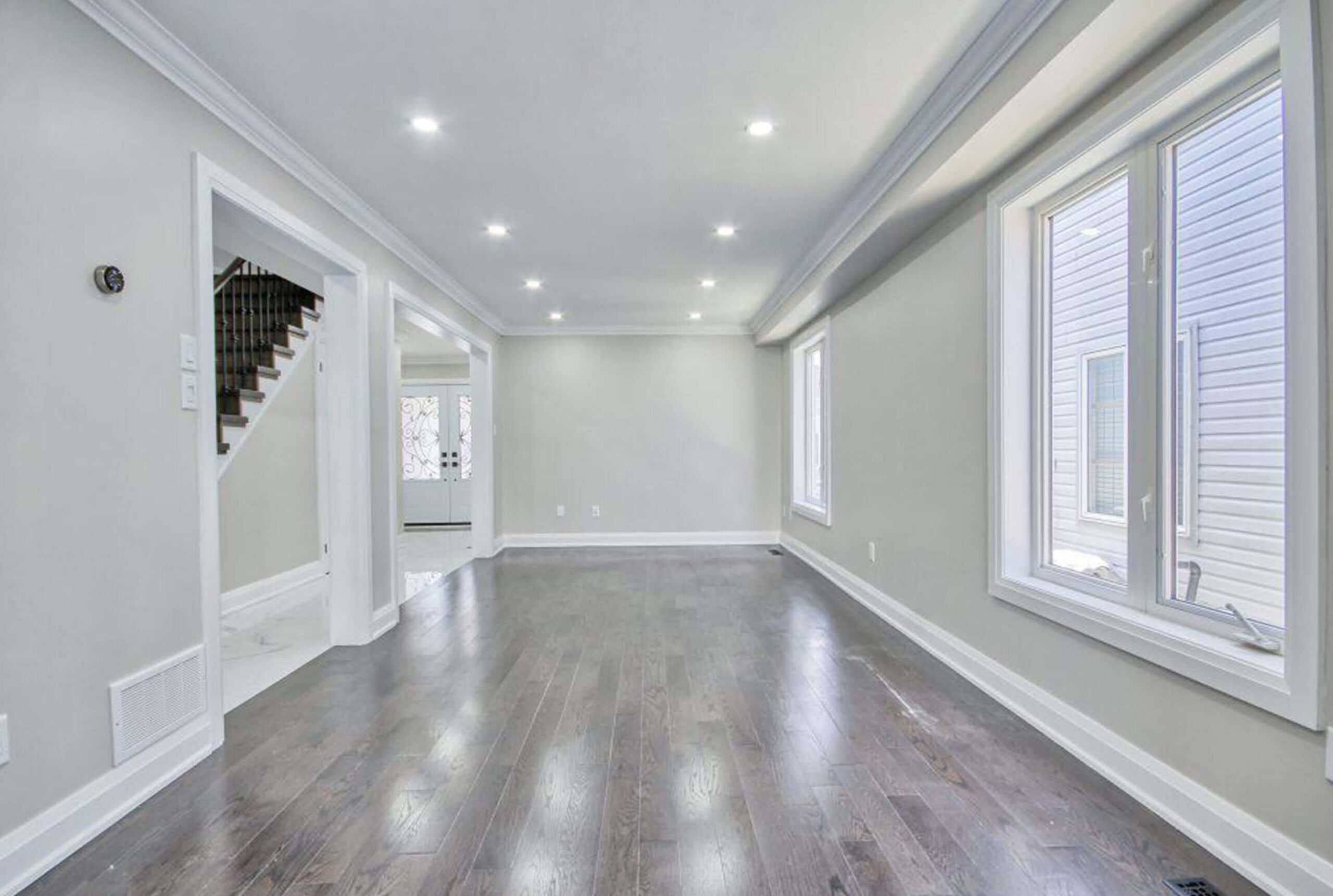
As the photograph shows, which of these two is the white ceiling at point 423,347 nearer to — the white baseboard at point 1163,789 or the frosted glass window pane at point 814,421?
the frosted glass window pane at point 814,421

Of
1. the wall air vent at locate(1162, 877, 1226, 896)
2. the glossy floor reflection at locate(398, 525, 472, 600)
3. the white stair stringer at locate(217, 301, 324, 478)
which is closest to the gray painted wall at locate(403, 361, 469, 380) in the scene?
the glossy floor reflection at locate(398, 525, 472, 600)

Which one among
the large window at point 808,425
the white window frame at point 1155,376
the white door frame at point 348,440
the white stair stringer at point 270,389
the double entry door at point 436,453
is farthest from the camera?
the double entry door at point 436,453

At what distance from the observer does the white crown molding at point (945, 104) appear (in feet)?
6.22

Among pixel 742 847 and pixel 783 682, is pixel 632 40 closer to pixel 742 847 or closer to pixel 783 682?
pixel 742 847

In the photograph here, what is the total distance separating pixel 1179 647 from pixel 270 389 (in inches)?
197

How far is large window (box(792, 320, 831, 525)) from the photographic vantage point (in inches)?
229

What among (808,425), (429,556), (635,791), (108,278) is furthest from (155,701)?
(808,425)

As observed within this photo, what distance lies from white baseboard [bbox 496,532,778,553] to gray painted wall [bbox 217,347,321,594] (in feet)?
6.96

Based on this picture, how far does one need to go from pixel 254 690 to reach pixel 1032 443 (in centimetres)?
371

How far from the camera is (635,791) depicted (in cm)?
198

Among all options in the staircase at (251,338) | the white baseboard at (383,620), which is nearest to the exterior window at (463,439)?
the staircase at (251,338)

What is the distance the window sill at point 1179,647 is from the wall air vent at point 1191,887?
1.51ft

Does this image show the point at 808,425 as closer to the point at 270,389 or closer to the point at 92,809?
the point at 270,389

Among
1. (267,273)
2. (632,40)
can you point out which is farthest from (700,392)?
(632,40)
